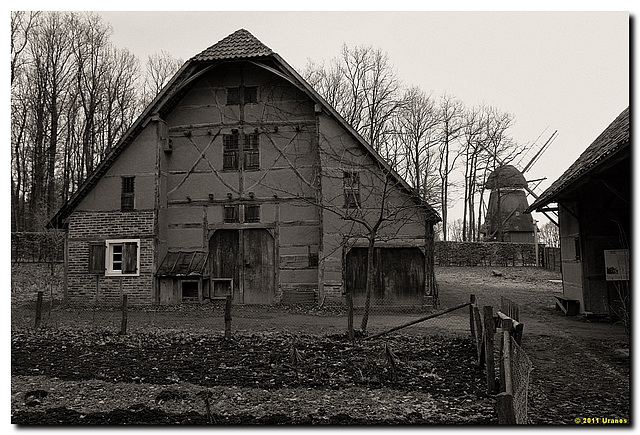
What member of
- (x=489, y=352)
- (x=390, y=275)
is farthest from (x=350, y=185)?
(x=489, y=352)

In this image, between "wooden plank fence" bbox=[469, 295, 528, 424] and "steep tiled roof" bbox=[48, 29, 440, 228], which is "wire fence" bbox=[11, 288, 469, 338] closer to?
"steep tiled roof" bbox=[48, 29, 440, 228]

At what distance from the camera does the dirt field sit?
21.7 ft

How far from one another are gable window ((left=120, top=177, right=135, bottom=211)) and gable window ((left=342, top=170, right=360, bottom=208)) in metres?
6.80

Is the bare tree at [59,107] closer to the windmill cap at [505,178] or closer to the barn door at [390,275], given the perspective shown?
the barn door at [390,275]

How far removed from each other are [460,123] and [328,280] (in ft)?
85.8

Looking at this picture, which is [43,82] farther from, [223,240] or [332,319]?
[332,319]

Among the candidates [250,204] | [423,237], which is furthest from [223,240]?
[423,237]

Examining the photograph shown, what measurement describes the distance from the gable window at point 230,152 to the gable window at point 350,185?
369cm

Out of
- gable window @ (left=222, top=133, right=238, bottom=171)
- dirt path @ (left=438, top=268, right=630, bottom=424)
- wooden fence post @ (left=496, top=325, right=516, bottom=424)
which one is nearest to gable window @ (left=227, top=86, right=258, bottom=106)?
gable window @ (left=222, top=133, right=238, bottom=171)

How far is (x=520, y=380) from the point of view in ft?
19.2

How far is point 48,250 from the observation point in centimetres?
2555

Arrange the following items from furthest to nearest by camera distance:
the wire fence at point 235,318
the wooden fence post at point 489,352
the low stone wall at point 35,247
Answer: the low stone wall at point 35,247 → the wire fence at point 235,318 → the wooden fence post at point 489,352

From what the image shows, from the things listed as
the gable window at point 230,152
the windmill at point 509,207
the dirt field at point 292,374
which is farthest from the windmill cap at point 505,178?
the dirt field at point 292,374

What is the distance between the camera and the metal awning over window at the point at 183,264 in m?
17.8
